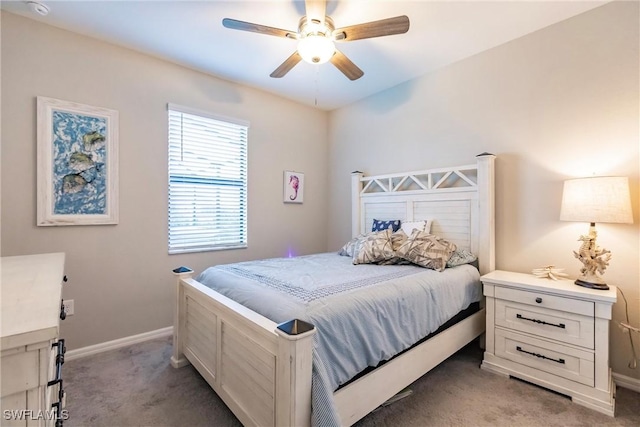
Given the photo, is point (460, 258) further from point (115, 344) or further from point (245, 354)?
point (115, 344)

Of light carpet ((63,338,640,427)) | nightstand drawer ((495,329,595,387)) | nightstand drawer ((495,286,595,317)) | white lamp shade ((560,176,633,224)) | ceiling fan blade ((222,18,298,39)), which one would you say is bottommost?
light carpet ((63,338,640,427))

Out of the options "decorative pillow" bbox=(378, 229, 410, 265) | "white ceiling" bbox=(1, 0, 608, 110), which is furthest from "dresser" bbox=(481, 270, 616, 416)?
"white ceiling" bbox=(1, 0, 608, 110)

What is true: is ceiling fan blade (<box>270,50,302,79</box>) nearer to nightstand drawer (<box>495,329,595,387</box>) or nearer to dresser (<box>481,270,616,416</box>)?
dresser (<box>481,270,616,416</box>)

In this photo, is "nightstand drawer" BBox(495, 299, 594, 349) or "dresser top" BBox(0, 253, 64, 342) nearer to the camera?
"dresser top" BBox(0, 253, 64, 342)

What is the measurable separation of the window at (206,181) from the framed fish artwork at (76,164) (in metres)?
0.51

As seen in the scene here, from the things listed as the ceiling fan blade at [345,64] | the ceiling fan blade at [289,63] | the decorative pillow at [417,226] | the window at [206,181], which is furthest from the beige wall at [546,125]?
the window at [206,181]

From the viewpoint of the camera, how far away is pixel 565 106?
2295 millimetres

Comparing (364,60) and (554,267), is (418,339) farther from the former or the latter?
(364,60)

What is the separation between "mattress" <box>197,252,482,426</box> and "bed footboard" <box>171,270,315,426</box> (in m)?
0.09

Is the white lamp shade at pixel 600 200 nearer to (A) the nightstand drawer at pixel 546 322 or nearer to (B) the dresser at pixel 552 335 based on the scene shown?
(B) the dresser at pixel 552 335

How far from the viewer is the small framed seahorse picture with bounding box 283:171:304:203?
3816 mm

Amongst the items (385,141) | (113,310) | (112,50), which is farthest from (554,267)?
(112,50)

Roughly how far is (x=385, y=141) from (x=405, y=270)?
1879 millimetres

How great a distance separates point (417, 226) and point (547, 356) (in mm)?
1413
